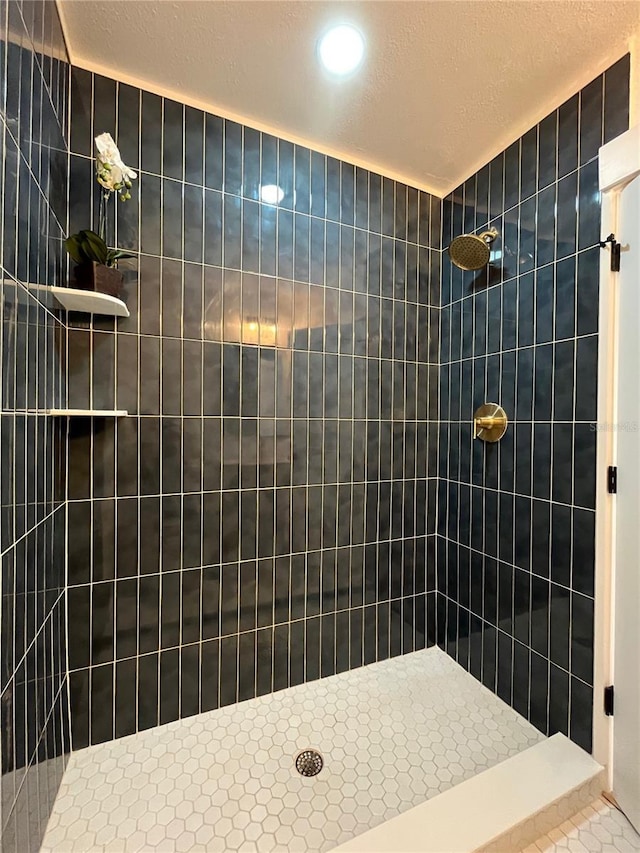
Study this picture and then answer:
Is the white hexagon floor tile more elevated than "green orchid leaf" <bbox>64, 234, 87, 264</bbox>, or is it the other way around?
"green orchid leaf" <bbox>64, 234, 87, 264</bbox>

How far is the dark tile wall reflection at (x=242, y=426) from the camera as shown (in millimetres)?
1393

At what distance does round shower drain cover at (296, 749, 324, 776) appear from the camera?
1277mm

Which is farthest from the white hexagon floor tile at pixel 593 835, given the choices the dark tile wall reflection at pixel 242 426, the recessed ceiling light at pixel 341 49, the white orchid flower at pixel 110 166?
the recessed ceiling light at pixel 341 49

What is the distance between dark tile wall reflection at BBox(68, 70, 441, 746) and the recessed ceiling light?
38 centimetres

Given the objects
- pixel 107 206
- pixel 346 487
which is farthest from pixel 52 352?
pixel 346 487

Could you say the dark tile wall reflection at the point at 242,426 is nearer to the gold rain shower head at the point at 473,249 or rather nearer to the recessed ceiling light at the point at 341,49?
the gold rain shower head at the point at 473,249

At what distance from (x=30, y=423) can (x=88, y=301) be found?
48 cm

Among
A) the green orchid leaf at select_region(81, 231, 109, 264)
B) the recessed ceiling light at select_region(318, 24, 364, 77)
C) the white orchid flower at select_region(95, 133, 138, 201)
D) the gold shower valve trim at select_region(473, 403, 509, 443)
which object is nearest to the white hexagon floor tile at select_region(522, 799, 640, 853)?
the gold shower valve trim at select_region(473, 403, 509, 443)

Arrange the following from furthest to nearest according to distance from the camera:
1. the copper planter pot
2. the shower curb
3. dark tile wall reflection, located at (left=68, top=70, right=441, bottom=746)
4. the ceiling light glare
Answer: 1. the ceiling light glare
2. dark tile wall reflection, located at (left=68, top=70, right=441, bottom=746)
3. the copper planter pot
4. the shower curb

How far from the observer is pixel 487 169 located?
1.74 metres

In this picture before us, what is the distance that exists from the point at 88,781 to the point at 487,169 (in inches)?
113

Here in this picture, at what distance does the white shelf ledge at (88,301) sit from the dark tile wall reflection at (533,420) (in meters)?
1.53

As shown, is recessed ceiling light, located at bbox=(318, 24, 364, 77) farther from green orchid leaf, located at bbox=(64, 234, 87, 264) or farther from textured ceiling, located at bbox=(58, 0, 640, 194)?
green orchid leaf, located at bbox=(64, 234, 87, 264)

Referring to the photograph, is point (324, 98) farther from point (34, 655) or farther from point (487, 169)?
point (34, 655)
